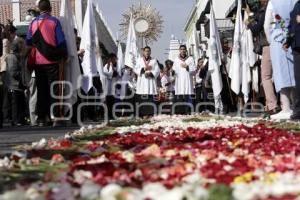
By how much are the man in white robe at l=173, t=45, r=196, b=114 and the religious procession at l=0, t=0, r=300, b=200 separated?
0.15ft

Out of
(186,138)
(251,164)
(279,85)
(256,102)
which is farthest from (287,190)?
(256,102)

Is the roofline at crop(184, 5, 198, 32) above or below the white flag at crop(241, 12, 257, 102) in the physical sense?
above

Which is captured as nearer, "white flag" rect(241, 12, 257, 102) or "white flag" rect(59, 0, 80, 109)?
"white flag" rect(59, 0, 80, 109)

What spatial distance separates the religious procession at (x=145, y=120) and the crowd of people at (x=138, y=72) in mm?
25

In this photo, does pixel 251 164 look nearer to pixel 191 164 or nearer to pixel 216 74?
pixel 191 164

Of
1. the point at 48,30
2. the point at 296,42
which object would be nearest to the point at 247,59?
the point at 48,30

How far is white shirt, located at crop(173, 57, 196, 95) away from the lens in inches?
903

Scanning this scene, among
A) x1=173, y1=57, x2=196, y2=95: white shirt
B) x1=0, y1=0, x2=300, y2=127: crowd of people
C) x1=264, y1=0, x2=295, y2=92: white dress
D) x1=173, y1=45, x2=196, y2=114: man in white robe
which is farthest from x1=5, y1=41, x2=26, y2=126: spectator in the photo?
x1=173, y1=57, x2=196, y2=95: white shirt

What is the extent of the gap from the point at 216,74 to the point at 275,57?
841 cm

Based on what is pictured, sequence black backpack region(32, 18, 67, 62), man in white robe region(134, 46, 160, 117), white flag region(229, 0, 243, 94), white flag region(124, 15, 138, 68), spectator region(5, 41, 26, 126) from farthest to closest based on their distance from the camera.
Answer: white flag region(124, 15, 138, 68), man in white robe region(134, 46, 160, 117), white flag region(229, 0, 243, 94), spectator region(5, 41, 26, 126), black backpack region(32, 18, 67, 62)

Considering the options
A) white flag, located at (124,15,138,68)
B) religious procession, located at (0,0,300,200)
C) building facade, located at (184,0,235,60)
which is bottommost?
religious procession, located at (0,0,300,200)

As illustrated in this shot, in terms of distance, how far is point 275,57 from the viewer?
11.7 m

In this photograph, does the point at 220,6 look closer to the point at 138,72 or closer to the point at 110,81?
the point at 110,81

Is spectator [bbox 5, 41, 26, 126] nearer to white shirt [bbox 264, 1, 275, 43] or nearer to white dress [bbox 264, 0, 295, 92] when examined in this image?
white shirt [bbox 264, 1, 275, 43]
